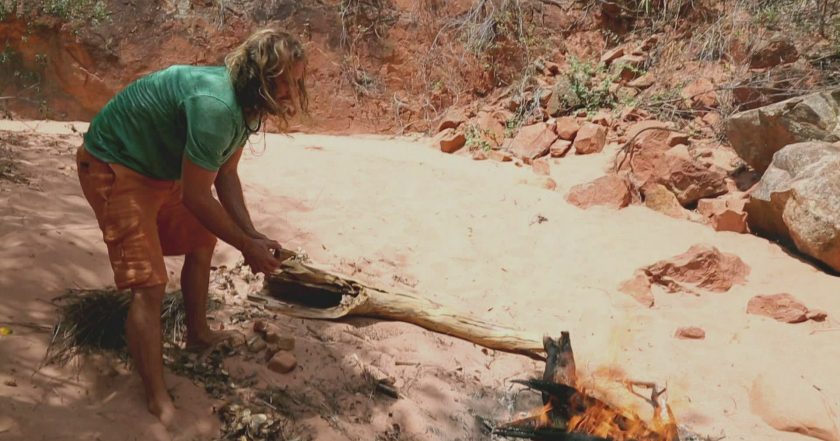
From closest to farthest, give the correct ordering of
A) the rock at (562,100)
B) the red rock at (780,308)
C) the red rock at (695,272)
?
the red rock at (780,308) → the red rock at (695,272) → the rock at (562,100)

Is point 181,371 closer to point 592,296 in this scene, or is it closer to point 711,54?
point 592,296

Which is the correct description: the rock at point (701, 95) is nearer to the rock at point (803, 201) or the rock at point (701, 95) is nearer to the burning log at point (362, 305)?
the rock at point (803, 201)

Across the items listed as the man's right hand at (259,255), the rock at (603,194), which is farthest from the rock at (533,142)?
the man's right hand at (259,255)

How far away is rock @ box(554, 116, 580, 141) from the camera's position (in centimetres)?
705

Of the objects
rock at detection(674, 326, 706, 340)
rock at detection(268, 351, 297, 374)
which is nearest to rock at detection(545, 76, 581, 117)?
rock at detection(674, 326, 706, 340)

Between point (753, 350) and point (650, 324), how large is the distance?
557 mm

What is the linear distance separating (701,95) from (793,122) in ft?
5.38

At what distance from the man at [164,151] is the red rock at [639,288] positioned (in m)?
2.71

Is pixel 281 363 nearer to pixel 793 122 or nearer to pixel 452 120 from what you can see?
pixel 793 122

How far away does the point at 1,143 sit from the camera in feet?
15.4

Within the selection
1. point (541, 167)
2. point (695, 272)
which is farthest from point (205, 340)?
point (541, 167)

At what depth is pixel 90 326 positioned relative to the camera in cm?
274

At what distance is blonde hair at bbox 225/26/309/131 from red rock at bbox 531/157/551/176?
4403 millimetres

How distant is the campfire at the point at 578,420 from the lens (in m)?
2.87
